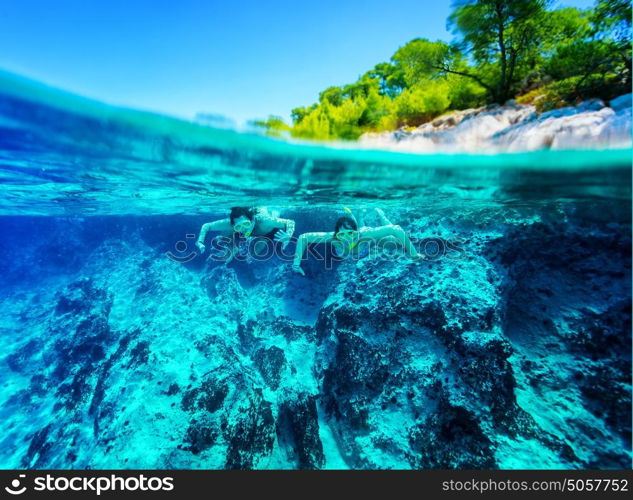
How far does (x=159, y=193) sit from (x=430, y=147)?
9.06 meters

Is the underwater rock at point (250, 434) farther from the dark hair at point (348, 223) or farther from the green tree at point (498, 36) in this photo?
the green tree at point (498, 36)

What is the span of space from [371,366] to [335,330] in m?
1.20

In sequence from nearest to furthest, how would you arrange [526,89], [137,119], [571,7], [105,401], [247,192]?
[137,119], [571,7], [105,401], [526,89], [247,192]

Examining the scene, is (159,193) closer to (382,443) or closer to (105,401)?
(105,401)

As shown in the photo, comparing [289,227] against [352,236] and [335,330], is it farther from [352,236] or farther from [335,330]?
[335,330]

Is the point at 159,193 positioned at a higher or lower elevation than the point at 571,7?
lower

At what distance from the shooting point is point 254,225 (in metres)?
7.50

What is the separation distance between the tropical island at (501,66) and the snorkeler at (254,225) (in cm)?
248

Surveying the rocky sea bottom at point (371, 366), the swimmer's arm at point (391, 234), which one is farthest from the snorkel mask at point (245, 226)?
the swimmer's arm at point (391, 234)

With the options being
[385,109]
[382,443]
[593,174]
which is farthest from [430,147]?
[382,443]

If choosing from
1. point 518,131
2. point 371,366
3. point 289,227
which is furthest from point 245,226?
point 518,131

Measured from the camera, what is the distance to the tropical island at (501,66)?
4836 millimetres

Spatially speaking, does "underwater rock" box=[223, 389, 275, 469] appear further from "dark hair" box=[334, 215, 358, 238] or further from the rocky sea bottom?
"dark hair" box=[334, 215, 358, 238]

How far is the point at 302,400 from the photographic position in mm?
5652
